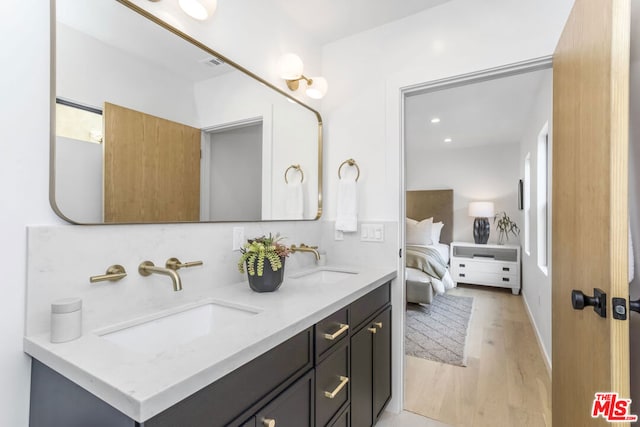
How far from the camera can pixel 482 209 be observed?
16.3 feet

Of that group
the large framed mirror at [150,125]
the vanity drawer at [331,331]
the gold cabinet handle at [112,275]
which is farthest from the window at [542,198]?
the gold cabinet handle at [112,275]

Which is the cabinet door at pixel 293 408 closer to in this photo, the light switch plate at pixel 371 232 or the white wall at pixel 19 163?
the white wall at pixel 19 163

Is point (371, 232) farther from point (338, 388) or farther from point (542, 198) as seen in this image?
point (542, 198)

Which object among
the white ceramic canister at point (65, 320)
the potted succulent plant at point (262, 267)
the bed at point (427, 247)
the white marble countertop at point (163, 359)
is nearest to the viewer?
the white marble countertop at point (163, 359)

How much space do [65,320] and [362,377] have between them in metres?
1.21

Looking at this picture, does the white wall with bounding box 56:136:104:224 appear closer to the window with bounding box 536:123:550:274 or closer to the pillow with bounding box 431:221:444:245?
the window with bounding box 536:123:550:274

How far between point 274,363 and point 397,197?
4.23ft

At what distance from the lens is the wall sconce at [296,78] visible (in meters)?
1.73

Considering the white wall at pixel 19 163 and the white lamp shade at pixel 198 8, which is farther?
the white lamp shade at pixel 198 8

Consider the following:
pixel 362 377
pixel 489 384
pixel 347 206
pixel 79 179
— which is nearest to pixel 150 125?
pixel 79 179

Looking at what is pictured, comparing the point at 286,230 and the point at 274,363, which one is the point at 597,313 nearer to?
the point at 274,363

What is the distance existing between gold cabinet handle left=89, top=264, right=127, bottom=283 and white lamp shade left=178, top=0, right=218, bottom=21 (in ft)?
3.46

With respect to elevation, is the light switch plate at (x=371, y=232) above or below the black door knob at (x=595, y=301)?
above

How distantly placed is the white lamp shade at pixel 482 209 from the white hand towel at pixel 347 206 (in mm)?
3843
